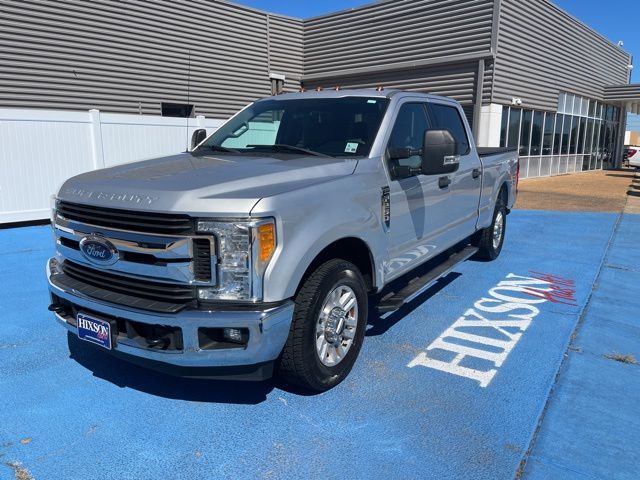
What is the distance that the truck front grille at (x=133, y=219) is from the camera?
257 centimetres

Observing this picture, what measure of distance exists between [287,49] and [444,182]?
52.4 ft

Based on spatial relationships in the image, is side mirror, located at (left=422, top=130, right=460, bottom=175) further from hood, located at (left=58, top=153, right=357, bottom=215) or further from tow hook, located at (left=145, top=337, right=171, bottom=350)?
tow hook, located at (left=145, top=337, right=171, bottom=350)

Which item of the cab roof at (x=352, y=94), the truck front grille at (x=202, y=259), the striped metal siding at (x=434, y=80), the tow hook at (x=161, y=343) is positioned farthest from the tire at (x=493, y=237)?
the striped metal siding at (x=434, y=80)

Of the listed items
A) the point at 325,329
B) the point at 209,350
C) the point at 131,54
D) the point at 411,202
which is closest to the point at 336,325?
the point at 325,329

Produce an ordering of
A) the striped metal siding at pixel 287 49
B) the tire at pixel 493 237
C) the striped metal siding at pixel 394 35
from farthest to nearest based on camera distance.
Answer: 1. the striped metal siding at pixel 287 49
2. the striped metal siding at pixel 394 35
3. the tire at pixel 493 237

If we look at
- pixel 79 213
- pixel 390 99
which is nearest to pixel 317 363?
pixel 79 213

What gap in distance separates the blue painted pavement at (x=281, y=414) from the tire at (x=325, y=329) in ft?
0.62

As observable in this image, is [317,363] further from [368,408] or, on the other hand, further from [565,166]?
[565,166]

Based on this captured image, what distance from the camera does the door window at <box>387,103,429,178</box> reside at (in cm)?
388

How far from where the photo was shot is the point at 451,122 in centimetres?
530

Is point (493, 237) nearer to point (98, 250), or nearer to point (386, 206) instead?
point (386, 206)

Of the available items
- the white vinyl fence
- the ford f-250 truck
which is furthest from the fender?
the white vinyl fence

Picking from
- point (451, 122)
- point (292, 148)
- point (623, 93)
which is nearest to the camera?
point (292, 148)

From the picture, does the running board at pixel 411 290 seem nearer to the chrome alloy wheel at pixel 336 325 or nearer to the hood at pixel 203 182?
the chrome alloy wheel at pixel 336 325
